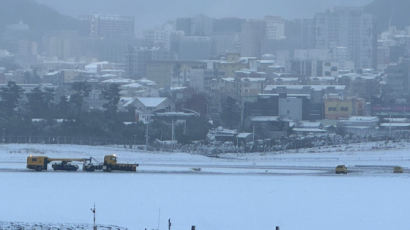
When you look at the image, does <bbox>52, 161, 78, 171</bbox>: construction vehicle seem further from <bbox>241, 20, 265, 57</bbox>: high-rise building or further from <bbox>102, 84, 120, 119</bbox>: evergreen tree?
<bbox>241, 20, 265, 57</bbox>: high-rise building

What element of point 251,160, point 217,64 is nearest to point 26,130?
point 251,160

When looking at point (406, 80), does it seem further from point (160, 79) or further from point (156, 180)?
point (156, 180)

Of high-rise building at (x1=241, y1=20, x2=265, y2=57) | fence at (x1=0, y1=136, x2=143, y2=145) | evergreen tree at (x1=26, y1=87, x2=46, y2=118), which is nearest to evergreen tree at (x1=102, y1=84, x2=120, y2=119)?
evergreen tree at (x1=26, y1=87, x2=46, y2=118)

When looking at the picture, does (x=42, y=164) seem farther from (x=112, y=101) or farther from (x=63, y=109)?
(x=112, y=101)

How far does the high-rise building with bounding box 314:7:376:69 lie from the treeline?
327 ft

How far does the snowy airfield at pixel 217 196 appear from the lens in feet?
94.5

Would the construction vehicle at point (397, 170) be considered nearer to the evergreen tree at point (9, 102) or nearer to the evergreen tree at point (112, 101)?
the evergreen tree at point (112, 101)

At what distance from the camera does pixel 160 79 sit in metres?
134

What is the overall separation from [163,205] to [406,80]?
95295 millimetres

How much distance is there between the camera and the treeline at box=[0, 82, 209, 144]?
62.6 metres

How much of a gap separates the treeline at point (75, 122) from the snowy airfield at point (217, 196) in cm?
1416

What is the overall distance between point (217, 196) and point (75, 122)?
3047 cm

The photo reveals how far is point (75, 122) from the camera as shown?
63.1 meters

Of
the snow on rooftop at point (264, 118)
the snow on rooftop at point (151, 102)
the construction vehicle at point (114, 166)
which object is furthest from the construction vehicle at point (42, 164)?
the snow on rooftop at point (151, 102)
